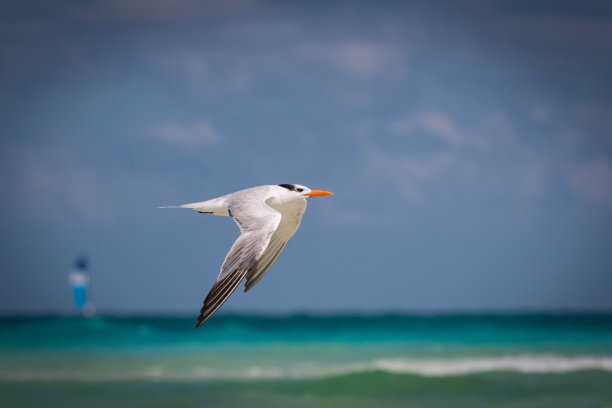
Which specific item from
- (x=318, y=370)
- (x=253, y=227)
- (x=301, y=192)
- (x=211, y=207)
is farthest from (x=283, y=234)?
(x=318, y=370)

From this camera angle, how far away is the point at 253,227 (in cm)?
616

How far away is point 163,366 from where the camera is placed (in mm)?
17391

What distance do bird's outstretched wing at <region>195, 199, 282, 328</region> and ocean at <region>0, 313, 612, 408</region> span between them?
7.10 metres

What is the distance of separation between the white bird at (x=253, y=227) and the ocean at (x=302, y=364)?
6.25 metres

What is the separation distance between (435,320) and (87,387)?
16.6 meters

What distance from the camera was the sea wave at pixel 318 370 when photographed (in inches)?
617

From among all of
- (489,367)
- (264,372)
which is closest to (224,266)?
(264,372)

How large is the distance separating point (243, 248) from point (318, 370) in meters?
10.7

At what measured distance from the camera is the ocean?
13469 millimetres

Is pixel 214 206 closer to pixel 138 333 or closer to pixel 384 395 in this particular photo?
pixel 384 395

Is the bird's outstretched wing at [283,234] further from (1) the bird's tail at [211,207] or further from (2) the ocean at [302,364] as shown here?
(2) the ocean at [302,364]

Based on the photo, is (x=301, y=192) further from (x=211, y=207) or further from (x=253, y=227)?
(x=253, y=227)

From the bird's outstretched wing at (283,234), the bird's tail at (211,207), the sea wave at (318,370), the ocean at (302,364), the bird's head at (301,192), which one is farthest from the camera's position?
the sea wave at (318,370)

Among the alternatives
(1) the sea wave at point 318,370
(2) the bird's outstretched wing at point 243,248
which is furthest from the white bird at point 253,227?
(1) the sea wave at point 318,370
